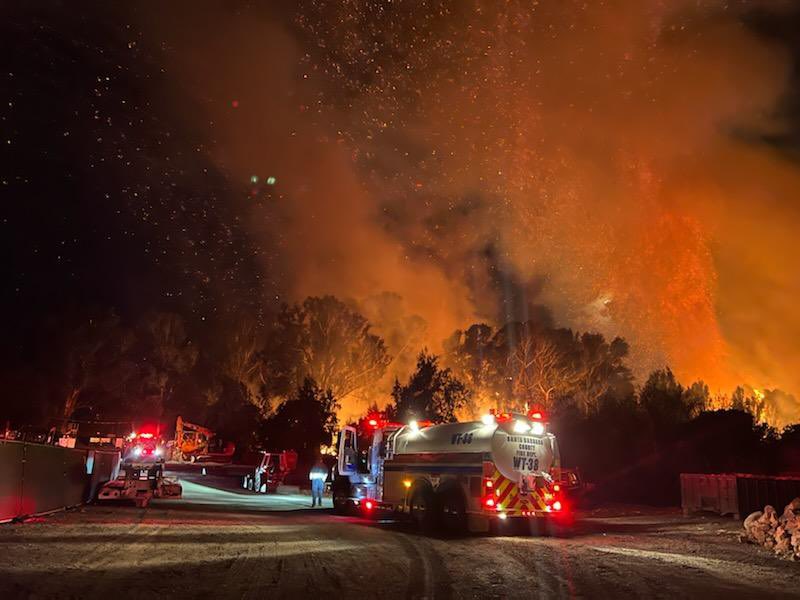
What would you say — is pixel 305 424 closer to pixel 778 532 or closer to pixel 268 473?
pixel 268 473

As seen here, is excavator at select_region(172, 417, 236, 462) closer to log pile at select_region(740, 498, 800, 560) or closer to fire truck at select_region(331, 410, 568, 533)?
fire truck at select_region(331, 410, 568, 533)

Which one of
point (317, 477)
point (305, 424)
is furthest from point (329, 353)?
point (317, 477)

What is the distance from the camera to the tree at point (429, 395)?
3816cm

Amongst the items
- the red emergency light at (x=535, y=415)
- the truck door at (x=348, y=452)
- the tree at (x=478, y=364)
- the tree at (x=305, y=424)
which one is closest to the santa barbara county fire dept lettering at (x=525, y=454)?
the red emergency light at (x=535, y=415)

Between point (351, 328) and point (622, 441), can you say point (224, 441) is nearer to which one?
point (351, 328)

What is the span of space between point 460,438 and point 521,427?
139cm

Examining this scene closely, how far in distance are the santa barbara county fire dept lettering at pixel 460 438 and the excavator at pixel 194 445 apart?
37.8m

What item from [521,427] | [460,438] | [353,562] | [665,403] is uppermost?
[665,403]

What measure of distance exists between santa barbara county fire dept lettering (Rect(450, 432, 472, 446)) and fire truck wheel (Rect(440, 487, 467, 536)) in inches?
41.6

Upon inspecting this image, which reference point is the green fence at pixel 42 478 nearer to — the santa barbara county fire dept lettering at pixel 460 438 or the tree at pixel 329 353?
the santa barbara county fire dept lettering at pixel 460 438

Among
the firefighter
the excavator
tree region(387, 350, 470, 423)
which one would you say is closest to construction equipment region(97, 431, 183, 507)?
the firefighter

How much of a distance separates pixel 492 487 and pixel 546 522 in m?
3.28

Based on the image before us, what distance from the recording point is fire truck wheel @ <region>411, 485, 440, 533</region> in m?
14.8

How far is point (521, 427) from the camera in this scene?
49.7 ft
